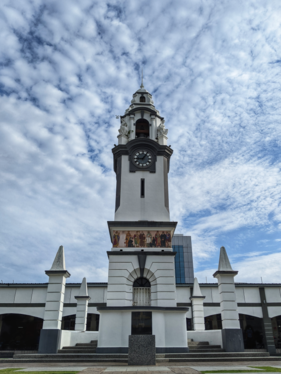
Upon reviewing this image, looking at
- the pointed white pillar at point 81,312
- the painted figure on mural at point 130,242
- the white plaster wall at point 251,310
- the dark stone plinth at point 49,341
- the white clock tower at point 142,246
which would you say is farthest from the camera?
the white plaster wall at point 251,310

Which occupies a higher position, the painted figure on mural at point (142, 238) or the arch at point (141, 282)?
the painted figure on mural at point (142, 238)

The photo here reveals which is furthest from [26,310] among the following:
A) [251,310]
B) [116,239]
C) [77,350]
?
[251,310]

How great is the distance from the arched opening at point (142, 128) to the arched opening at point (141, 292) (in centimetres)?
1526

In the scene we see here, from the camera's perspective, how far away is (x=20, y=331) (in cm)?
3259

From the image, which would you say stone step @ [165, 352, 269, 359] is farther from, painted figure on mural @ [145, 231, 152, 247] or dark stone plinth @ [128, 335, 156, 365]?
painted figure on mural @ [145, 231, 152, 247]

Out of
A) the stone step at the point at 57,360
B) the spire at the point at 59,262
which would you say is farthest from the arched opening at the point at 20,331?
the stone step at the point at 57,360

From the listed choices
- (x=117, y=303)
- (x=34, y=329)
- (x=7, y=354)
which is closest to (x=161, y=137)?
(x=117, y=303)

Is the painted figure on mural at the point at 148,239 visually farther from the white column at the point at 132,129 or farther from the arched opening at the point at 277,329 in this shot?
the arched opening at the point at 277,329

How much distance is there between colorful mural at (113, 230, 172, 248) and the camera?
24297 millimetres

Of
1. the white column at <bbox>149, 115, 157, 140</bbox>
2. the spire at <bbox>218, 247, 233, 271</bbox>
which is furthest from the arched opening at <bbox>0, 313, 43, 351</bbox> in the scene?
the white column at <bbox>149, 115, 157, 140</bbox>

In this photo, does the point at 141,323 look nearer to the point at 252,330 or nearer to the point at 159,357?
the point at 159,357

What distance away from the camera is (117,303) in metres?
22.0

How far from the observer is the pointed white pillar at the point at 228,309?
19.8 m

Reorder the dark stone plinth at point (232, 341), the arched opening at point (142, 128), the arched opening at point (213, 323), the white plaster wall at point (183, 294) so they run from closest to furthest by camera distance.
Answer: the dark stone plinth at point (232, 341)
the white plaster wall at point (183, 294)
the arched opening at point (142, 128)
the arched opening at point (213, 323)
